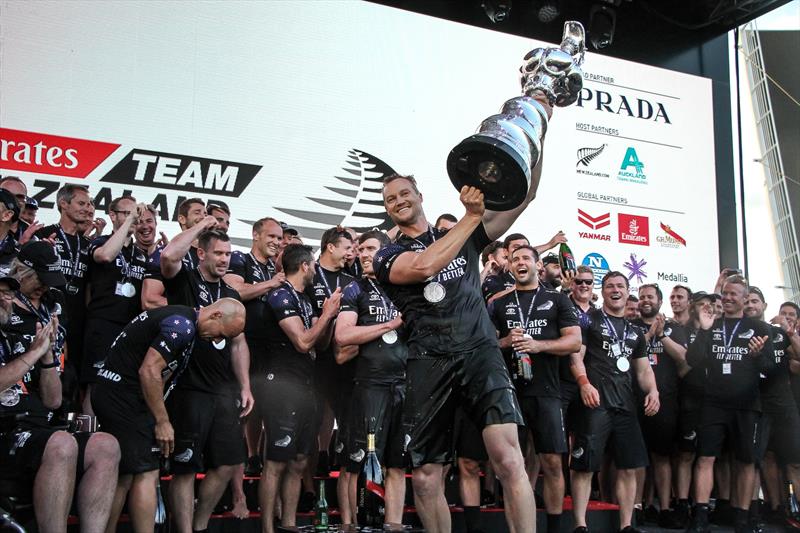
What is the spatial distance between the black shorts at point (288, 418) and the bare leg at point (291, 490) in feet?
0.23

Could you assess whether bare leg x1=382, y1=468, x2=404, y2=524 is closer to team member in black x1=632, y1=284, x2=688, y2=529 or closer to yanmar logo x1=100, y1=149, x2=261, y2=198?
team member in black x1=632, y1=284, x2=688, y2=529

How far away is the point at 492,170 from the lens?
3391mm

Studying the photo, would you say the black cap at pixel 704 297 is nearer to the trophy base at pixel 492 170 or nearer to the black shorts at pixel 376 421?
the black shorts at pixel 376 421

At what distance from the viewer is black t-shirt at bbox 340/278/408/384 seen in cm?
529

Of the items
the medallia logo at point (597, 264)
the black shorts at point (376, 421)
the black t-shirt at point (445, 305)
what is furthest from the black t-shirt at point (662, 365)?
the black t-shirt at point (445, 305)

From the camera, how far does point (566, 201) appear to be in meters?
9.61

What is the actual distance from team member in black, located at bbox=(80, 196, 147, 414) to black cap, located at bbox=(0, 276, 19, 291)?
1192 mm

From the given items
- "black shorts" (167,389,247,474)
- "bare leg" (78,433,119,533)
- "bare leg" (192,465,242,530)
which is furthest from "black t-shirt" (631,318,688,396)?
"bare leg" (78,433,119,533)

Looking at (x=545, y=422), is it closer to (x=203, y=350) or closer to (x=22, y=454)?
(x=203, y=350)

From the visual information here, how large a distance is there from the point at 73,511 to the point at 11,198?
1.83 meters

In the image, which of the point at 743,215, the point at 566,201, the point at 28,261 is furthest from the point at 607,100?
the point at 28,261

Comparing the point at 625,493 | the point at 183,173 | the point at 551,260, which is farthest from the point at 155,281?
the point at 625,493

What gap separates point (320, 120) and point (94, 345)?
13.2 ft

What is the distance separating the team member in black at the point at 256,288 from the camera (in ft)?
18.2
